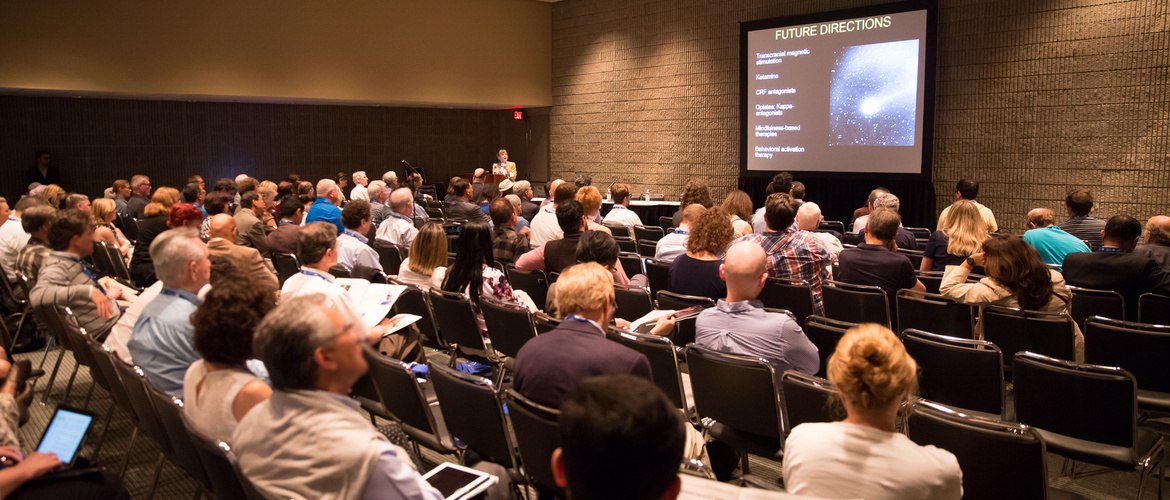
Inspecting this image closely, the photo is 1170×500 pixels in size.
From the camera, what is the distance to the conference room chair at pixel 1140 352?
3582 millimetres

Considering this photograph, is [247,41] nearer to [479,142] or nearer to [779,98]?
[479,142]

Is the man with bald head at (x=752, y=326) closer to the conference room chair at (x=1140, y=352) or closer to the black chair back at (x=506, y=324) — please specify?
the black chair back at (x=506, y=324)

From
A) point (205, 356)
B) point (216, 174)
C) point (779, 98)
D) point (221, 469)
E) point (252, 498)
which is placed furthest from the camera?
point (216, 174)

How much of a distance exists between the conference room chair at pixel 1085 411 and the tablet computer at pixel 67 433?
3.49 meters

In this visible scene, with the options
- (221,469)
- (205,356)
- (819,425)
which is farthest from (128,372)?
(819,425)

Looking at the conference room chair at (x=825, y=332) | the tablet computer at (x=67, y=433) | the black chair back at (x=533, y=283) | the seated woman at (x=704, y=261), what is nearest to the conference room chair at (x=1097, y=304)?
the conference room chair at (x=825, y=332)

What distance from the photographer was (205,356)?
7.58 feet

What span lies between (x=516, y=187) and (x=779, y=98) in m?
5.11

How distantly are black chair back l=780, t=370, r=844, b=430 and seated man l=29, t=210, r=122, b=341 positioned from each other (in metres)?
3.98

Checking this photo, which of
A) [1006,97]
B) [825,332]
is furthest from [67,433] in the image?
[1006,97]

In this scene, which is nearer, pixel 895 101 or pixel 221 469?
pixel 221 469

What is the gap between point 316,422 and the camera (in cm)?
174

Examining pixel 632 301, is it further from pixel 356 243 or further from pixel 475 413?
pixel 356 243

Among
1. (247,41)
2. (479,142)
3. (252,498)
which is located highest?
(247,41)
